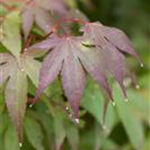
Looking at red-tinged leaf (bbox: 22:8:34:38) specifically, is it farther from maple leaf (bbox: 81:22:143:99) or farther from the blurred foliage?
maple leaf (bbox: 81:22:143:99)

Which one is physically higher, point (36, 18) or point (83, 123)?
point (36, 18)

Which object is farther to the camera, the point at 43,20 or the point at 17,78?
the point at 43,20

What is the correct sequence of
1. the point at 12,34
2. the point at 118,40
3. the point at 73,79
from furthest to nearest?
the point at 12,34, the point at 118,40, the point at 73,79

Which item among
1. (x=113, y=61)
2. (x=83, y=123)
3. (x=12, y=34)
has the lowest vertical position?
→ (x=83, y=123)

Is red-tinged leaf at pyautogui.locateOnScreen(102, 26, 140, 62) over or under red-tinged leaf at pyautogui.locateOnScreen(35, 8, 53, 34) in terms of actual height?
under

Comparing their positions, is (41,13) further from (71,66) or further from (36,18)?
(71,66)

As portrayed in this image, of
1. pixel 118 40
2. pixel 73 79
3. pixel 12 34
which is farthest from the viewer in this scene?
pixel 12 34

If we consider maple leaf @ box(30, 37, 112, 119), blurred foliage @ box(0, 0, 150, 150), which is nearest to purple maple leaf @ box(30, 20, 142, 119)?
maple leaf @ box(30, 37, 112, 119)

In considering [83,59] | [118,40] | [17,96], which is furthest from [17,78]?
[118,40]
